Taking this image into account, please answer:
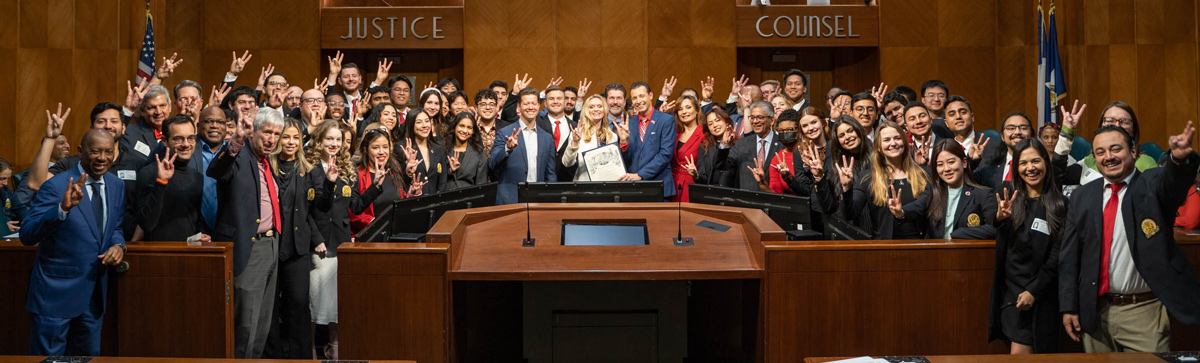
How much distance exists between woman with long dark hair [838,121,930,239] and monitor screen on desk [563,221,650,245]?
1.20 m

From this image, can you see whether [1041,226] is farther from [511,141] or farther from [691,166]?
[511,141]

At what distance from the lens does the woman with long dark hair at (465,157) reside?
20.3 feet

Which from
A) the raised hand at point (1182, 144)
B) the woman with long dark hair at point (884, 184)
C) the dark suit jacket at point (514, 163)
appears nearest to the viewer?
the raised hand at point (1182, 144)

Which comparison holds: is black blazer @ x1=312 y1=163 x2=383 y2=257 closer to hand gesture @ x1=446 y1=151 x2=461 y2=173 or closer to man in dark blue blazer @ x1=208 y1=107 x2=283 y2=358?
man in dark blue blazer @ x1=208 y1=107 x2=283 y2=358

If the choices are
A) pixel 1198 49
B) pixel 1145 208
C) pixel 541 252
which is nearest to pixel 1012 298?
pixel 1145 208

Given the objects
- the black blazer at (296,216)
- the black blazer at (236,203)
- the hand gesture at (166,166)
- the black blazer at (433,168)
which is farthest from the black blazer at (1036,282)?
the hand gesture at (166,166)

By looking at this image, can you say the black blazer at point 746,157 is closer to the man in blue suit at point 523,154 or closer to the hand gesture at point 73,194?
the man in blue suit at point 523,154

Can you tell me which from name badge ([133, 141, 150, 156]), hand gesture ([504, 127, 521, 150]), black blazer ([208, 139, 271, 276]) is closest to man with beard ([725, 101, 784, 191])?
hand gesture ([504, 127, 521, 150])

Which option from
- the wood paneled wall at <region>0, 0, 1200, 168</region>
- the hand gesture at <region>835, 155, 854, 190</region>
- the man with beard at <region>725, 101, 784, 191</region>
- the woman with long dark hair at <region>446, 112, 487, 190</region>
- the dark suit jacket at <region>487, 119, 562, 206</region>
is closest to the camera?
the hand gesture at <region>835, 155, 854, 190</region>

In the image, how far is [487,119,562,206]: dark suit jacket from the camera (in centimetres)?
640

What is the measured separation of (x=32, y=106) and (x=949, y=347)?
9540mm

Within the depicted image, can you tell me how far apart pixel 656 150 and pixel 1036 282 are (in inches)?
129

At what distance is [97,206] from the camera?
407cm

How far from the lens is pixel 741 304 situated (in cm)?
428
